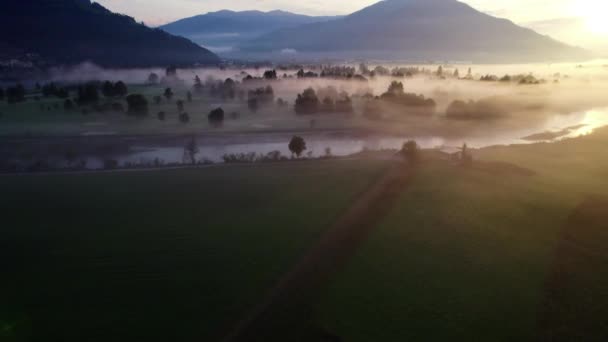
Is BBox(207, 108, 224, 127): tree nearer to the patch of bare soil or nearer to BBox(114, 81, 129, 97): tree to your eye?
BBox(114, 81, 129, 97): tree

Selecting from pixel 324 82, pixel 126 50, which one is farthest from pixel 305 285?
pixel 126 50

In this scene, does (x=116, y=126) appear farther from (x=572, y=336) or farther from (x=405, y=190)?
(x=572, y=336)

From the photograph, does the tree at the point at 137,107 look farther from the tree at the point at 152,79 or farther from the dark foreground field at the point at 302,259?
the tree at the point at 152,79

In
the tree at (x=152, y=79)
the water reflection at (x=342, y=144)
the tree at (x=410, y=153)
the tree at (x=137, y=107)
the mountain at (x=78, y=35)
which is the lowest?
the water reflection at (x=342, y=144)

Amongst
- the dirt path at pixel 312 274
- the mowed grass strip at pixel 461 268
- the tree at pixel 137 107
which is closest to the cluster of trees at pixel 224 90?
the tree at pixel 137 107

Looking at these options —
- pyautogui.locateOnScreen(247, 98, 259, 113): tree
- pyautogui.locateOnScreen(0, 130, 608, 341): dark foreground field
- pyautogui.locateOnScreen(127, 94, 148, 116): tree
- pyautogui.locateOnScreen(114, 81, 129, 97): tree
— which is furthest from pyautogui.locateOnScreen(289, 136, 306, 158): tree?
pyautogui.locateOnScreen(114, 81, 129, 97): tree
